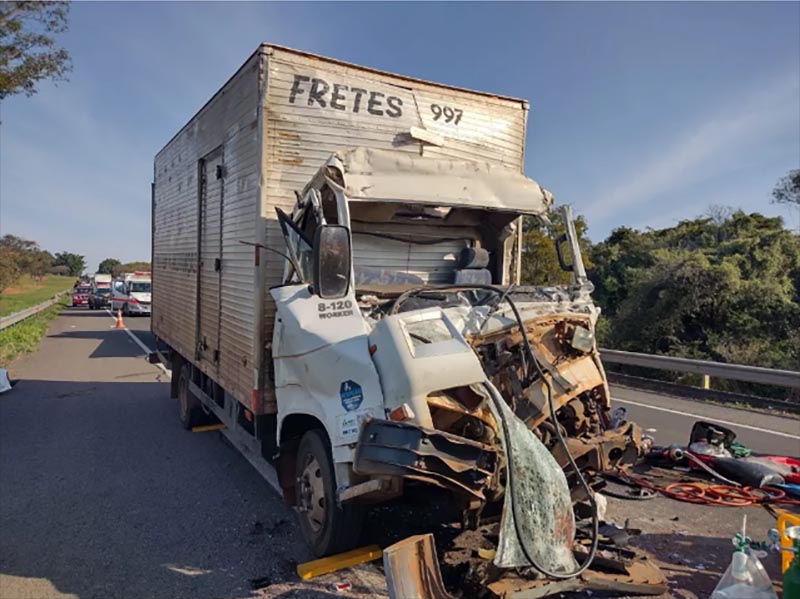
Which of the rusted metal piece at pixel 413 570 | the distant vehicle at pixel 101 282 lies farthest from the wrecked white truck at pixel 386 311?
the distant vehicle at pixel 101 282

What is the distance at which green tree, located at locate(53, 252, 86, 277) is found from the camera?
442 ft

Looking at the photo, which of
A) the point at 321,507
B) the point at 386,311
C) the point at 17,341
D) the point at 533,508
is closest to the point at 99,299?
the point at 17,341

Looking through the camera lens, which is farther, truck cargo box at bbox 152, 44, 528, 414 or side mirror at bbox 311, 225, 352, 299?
truck cargo box at bbox 152, 44, 528, 414

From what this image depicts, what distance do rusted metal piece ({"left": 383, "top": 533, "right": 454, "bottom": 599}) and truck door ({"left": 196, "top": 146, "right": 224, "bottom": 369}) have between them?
377 cm

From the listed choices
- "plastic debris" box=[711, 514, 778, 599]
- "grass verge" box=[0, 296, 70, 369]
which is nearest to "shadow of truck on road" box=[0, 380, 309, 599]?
"plastic debris" box=[711, 514, 778, 599]

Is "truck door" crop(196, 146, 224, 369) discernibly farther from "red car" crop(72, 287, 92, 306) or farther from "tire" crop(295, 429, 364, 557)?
"red car" crop(72, 287, 92, 306)

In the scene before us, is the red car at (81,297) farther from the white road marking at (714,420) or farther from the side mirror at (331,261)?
the side mirror at (331,261)

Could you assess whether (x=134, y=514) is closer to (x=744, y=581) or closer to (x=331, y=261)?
(x=331, y=261)

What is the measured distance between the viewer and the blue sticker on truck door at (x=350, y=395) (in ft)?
11.2

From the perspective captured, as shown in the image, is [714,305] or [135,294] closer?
[714,305]

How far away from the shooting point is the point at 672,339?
51.1 ft

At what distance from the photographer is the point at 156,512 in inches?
203

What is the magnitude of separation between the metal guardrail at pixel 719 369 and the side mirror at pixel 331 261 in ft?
28.3

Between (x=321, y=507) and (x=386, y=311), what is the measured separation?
144 cm
